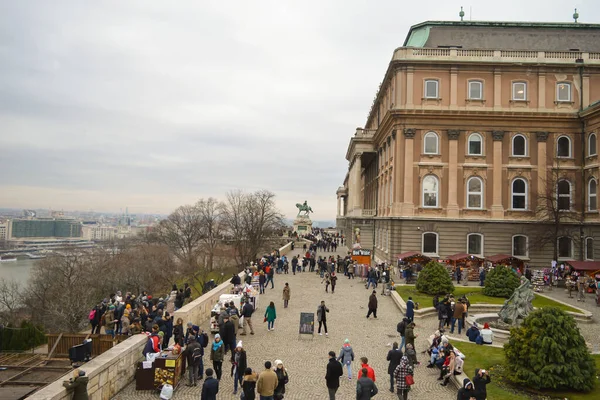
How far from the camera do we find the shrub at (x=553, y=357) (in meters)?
11.0

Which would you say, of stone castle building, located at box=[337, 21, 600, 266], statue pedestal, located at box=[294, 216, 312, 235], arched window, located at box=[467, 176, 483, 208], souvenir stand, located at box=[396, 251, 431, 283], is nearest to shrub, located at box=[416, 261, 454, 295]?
souvenir stand, located at box=[396, 251, 431, 283]

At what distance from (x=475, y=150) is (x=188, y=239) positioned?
49.4 metres

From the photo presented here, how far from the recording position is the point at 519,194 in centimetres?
3672

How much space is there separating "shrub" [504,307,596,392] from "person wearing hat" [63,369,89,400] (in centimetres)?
1102

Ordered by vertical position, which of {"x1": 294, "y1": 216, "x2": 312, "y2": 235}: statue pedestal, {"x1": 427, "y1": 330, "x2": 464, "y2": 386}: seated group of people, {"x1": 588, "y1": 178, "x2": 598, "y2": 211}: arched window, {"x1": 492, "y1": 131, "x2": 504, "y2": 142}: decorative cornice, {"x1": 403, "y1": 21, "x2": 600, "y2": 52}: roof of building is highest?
{"x1": 403, "y1": 21, "x2": 600, "y2": 52}: roof of building

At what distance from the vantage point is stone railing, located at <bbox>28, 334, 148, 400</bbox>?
9.23 metres

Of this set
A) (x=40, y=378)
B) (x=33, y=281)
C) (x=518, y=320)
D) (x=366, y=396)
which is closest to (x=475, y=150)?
(x=518, y=320)

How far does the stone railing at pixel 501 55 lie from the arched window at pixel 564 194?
10.6 m

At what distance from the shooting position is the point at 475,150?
37.1 metres

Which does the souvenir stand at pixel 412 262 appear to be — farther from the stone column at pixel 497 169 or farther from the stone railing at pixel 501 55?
the stone railing at pixel 501 55

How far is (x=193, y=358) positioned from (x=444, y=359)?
758cm

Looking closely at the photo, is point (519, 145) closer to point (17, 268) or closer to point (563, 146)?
point (563, 146)

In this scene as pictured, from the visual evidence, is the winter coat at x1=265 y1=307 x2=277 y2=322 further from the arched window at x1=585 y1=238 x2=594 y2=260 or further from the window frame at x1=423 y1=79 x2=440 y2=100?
the arched window at x1=585 y1=238 x2=594 y2=260

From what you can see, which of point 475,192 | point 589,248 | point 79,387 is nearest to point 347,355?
point 79,387
